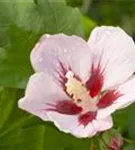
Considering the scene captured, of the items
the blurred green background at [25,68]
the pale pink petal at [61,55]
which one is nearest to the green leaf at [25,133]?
the blurred green background at [25,68]

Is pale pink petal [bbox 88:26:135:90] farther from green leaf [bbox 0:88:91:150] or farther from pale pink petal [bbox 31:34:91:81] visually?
green leaf [bbox 0:88:91:150]

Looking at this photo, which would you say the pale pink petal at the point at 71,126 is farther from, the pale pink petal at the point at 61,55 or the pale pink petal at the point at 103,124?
the pale pink petal at the point at 61,55

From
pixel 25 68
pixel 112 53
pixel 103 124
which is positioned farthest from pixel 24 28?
pixel 103 124

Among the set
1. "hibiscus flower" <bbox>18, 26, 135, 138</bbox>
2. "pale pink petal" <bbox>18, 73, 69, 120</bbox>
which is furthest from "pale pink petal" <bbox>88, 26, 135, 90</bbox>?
"pale pink petal" <bbox>18, 73, 69, 120</bbox>

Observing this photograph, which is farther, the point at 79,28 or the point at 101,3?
the point at 101,3

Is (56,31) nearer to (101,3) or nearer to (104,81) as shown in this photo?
(104,81)

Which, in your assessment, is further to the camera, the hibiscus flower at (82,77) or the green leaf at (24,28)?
the green leaf at (24,28)

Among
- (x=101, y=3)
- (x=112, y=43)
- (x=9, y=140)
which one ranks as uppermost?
(x=112, y=43)

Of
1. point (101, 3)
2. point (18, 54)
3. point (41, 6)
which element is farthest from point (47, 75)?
point (101, 3)
